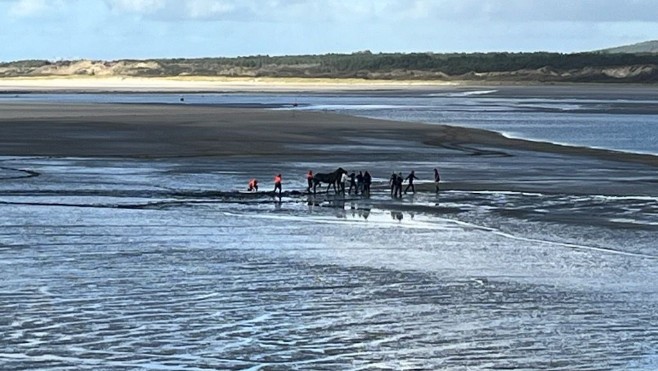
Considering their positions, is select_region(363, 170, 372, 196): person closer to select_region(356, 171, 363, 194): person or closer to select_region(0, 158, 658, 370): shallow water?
select_region(356, 171, 363, 194): person

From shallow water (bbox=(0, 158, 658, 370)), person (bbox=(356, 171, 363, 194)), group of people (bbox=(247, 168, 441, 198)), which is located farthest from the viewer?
person (bbox=(356, 171, 363, 194))

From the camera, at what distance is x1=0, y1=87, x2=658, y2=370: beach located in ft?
46.6

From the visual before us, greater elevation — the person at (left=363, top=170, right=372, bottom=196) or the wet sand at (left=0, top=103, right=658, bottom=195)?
the person at (left=363, top=170, right=372, bottom=196)

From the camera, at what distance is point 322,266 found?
65.3 feet

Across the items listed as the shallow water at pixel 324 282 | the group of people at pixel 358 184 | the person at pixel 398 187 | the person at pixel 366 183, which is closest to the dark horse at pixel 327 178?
the group of people at pixel 358 184

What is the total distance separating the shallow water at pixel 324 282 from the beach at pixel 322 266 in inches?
1.9

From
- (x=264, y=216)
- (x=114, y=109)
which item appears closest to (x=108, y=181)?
(x=264, y=216)

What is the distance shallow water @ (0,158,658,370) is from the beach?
5 centimetres

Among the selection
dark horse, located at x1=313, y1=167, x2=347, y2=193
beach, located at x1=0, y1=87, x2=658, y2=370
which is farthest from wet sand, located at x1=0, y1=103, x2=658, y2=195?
dark horse, located at x1=313, y1=167, x2=347, y2=193

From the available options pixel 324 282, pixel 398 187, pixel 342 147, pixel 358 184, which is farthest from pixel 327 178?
pixel 342 147

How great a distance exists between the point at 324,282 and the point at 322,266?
1.49 meters

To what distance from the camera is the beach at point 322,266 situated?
14203 millimetres

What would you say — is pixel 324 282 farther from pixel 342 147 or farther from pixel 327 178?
pixel 342 147

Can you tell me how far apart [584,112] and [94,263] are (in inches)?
2736
